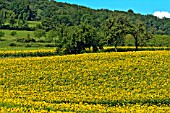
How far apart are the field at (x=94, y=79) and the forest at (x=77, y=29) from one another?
2888cm

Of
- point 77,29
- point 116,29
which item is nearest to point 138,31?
point 116,29

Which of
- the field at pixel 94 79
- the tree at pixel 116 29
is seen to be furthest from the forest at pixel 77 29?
the field at pixel 94 79

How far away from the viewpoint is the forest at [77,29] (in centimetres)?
8688

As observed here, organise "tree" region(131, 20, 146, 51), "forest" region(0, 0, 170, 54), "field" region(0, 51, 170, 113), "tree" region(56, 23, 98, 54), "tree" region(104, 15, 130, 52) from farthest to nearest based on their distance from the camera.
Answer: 1. "tree" region(131, 20, 146, 51)
2. "tree" region(104, 15, 130, 52)
3. "forest" region(0, 0, 170, 54)
4. "tree" region(56, 23, 98, 54)
5. "field" region(0, 51, 170, 113)

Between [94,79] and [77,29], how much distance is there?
156ft

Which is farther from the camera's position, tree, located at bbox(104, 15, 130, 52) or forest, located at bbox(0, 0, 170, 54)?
tree, located at bbox(104, 15, 130, 52)

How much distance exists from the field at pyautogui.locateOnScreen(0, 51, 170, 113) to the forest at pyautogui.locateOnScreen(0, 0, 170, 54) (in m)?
28.9

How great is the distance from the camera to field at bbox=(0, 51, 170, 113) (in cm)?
3203

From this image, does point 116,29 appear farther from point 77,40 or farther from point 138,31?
point 77,40

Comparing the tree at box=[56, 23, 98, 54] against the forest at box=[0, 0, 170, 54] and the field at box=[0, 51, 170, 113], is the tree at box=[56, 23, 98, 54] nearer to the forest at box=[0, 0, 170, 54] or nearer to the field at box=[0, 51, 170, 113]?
the forest at box=[0, 0, 170, 54]

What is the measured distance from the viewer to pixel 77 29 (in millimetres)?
89625

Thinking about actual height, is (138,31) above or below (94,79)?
above

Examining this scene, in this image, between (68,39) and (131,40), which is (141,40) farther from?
(68,39)

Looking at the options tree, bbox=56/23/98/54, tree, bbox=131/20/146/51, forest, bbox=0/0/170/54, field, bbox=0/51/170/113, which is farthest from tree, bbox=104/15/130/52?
field, bbox=0/51/170/113
